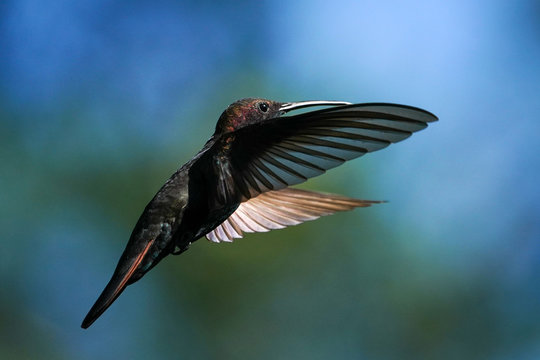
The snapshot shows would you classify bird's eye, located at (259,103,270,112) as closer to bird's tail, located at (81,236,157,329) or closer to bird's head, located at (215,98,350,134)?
bird's head, located at (215,98,350,134)

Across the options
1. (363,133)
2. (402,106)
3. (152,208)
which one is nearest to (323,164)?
(363,133)

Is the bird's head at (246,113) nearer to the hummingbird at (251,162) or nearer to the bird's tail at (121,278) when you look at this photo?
the hummingbird at (251,162)

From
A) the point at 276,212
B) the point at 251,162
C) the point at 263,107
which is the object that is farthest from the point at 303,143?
the point at 276,212

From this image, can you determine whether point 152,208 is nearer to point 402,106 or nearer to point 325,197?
point 325,197

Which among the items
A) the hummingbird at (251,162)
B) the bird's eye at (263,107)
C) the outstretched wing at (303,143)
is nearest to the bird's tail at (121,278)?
the hummingbird at (251,162)

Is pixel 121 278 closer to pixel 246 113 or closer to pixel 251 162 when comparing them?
pixel 251 162

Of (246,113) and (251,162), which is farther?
(246,113)
